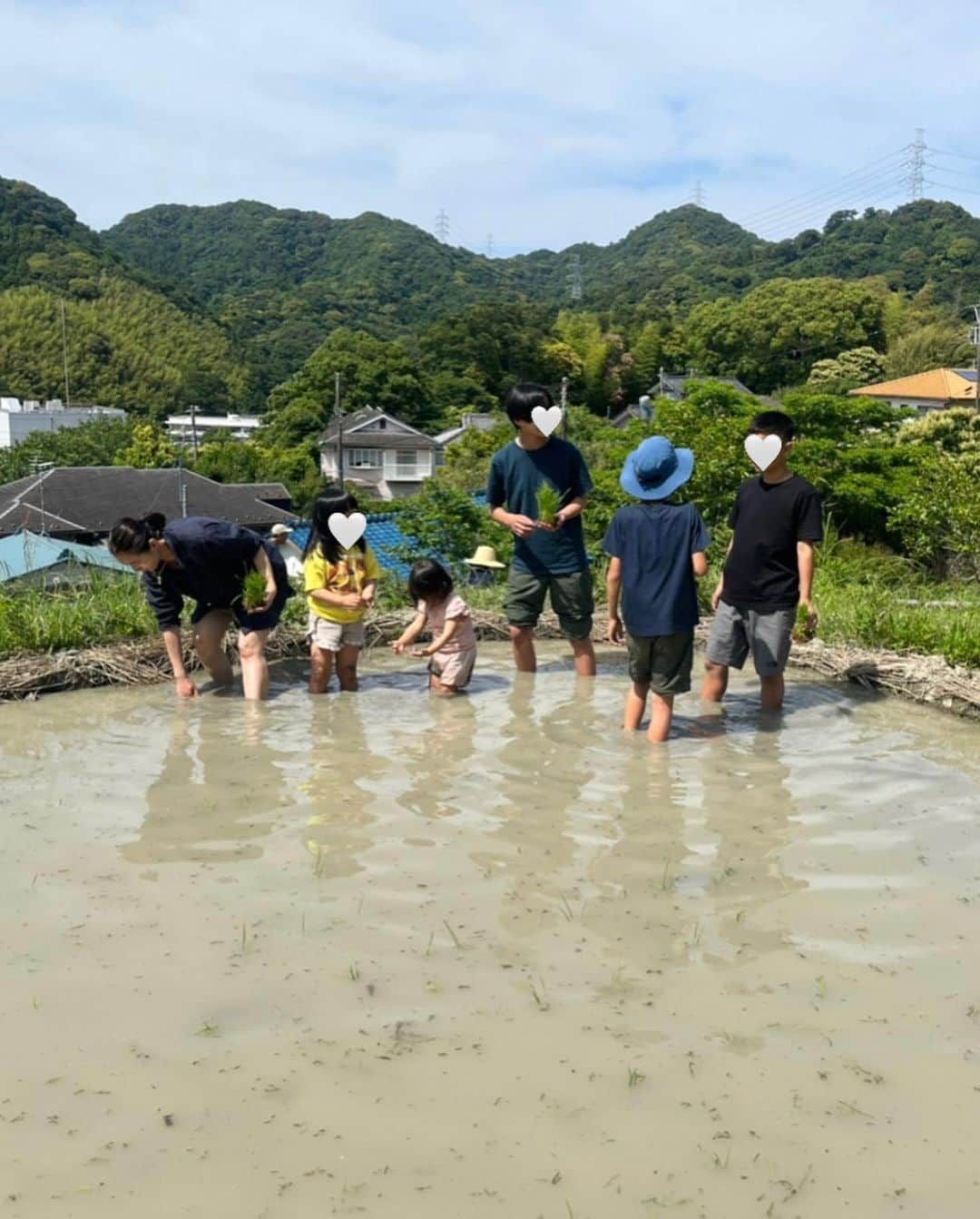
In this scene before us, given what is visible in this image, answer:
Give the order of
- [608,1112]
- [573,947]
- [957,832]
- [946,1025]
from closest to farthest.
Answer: [608,1112], [946,1025], [573,947], [957,832]

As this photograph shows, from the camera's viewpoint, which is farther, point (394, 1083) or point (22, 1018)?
point (22, 1018)

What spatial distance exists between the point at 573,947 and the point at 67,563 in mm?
5477

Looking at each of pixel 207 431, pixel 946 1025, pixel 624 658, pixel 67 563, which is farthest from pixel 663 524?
pixel 207 431

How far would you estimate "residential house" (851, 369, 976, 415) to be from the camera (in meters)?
54.7

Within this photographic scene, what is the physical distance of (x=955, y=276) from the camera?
8962 cm

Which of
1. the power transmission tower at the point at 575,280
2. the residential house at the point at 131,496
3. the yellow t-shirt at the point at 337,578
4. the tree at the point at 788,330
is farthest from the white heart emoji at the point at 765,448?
the power transmission tower at the point at 575,280

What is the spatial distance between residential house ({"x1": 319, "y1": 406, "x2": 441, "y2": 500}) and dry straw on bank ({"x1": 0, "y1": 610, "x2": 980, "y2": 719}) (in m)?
57.9

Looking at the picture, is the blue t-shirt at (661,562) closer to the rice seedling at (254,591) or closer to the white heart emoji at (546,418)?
the white heart emoji at (546,418)

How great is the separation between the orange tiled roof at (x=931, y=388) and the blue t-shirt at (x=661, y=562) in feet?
177

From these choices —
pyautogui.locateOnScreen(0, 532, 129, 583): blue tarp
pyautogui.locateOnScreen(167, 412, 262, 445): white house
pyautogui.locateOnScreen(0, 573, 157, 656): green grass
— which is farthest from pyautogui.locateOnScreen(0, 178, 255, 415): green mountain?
pyautogui.locateOnScreen(0, 573, 157, 656): green grass

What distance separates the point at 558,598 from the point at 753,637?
1069mm

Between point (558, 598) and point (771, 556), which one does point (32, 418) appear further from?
point (771, 556)

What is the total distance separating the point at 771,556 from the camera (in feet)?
15.9

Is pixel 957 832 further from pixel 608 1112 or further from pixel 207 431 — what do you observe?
pixel 207 431
